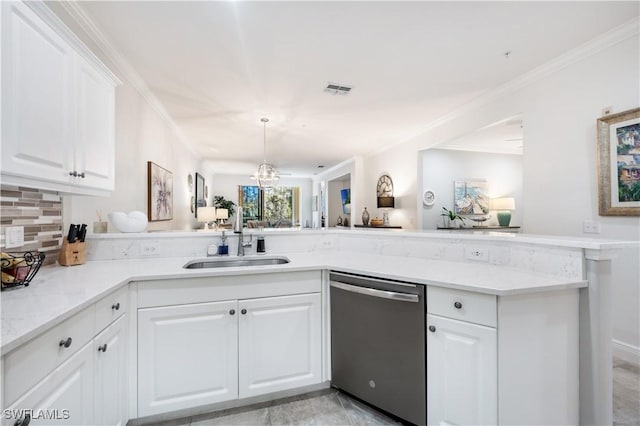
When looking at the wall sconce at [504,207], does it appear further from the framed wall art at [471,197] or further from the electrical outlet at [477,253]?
the electrical outlet at [477,253]

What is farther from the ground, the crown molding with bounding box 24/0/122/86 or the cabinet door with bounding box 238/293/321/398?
the crown molding with bounding box 24/0/122/86

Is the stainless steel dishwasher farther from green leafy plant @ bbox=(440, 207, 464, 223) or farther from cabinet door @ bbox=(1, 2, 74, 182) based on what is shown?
green leafy plant @ bbox=(440, 207, 464, 223)

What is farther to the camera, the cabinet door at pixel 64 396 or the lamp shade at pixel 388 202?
the lamp shade at pixel 388 202

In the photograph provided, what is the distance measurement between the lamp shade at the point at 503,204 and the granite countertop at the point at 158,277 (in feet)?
14.1

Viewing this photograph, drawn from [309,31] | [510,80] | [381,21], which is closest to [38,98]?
[309,31]

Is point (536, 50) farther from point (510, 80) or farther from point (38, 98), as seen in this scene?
point (38, 98)

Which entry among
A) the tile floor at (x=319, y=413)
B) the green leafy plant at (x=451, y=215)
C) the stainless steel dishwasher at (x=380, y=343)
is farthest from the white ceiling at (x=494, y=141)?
the stainless steel dishwasher at (x=380, y=343)

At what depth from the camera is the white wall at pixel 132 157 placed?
6.75 feet

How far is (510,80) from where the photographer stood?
120 inches

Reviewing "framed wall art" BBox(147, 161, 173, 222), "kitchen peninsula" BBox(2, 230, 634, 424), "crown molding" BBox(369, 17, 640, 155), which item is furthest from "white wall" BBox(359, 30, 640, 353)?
"framed wall art" BBox(147, 161, 173, 222)

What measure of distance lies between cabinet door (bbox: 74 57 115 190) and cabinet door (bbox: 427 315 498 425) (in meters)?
2.01

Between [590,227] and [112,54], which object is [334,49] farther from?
[590,227]

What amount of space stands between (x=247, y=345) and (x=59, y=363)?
0.89 metres

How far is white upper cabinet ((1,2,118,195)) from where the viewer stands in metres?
1.07
